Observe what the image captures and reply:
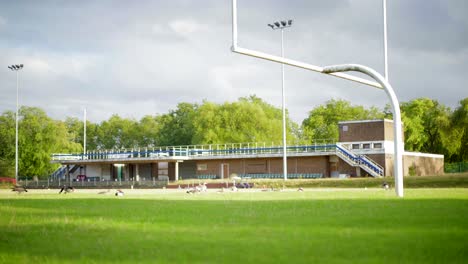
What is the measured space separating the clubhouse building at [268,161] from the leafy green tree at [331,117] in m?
12.2

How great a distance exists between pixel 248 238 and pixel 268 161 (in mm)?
55326

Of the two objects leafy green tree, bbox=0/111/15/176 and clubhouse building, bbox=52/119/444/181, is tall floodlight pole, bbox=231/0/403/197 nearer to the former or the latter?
clubhouse building, bbox=52/119/444/181

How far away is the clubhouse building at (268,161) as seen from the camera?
57.4 meters

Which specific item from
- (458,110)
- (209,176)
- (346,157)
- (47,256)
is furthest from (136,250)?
(458,110)

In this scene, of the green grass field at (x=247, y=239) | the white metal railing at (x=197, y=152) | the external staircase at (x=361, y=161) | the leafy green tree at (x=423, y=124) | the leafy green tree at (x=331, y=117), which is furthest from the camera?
the leafy green tree at (x=331, y=117)

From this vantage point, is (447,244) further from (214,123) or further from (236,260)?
(214,123)

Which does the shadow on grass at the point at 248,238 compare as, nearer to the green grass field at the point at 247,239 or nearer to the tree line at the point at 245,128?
the green grass field at the point at 247,239

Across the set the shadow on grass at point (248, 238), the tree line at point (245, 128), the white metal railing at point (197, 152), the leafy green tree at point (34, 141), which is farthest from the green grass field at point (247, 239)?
the leafy green tree at point (34, 141)

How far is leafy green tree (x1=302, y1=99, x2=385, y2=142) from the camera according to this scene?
282 feet

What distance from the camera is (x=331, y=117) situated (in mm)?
88812

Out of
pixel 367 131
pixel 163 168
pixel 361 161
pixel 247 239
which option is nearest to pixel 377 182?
pixel 361 161

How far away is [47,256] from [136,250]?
1155mm

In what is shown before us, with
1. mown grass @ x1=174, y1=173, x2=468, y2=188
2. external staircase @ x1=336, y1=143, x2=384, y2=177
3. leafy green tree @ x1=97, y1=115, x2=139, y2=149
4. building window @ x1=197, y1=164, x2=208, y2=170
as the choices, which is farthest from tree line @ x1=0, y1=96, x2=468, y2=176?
mown grass @ x1=174, y1=173, x2=468, y2=188

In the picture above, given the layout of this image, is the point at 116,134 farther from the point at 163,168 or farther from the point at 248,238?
the point at 248,238
